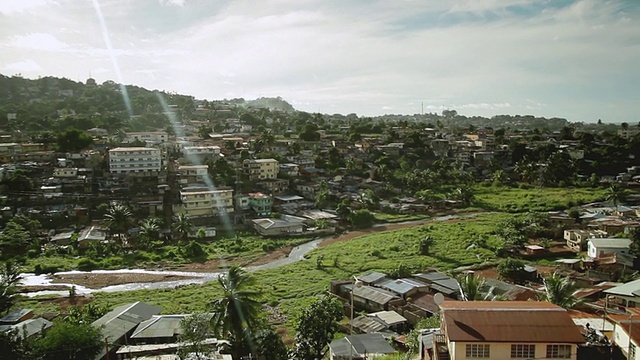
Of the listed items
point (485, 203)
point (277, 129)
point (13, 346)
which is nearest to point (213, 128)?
point (277, 129)

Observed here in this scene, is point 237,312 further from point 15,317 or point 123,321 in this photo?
point 15,317

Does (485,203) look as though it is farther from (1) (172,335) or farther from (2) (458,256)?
(1) (172,335)

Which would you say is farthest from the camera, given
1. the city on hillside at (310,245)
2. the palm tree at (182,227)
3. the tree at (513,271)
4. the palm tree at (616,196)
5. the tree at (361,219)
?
the palm tree at (616,196)

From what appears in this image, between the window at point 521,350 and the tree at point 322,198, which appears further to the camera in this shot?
the tree at point 322,198

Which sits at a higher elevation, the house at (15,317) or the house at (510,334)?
the house at (510,334)

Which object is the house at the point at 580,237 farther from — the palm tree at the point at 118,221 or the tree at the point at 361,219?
the palm tree at the point at 118,221

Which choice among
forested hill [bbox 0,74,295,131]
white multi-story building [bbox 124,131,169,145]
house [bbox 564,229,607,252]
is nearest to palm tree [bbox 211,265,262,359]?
house [bbox 564,229,607,252]

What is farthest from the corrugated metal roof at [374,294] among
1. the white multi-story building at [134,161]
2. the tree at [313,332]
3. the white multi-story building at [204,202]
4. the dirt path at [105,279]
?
the white multi-story building at [134,161]

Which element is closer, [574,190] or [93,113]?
[574,190]
